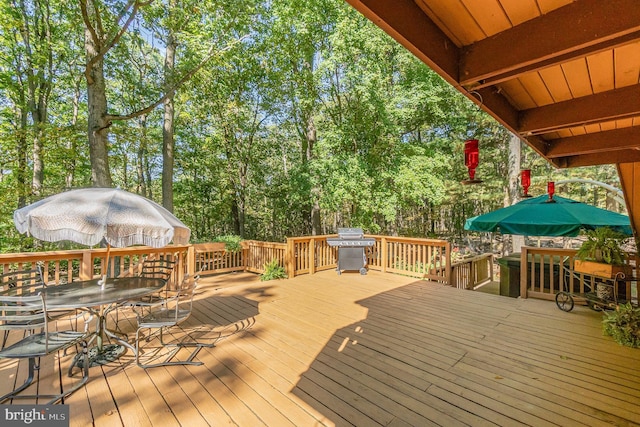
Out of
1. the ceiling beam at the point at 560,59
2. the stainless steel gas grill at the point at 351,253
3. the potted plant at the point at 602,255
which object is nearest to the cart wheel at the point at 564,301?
the potted plant at the point at 602,255

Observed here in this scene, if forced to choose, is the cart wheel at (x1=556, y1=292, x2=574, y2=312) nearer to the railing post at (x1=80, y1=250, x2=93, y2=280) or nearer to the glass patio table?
the glass patio table

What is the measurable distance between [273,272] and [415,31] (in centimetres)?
562

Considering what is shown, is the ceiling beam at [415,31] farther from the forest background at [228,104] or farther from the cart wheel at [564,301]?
the forest background at [228,104]

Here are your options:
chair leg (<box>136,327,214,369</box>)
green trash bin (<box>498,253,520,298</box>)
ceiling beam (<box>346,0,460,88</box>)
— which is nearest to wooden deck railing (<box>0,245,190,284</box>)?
chair leg (<box>136,327,214,369</box>)

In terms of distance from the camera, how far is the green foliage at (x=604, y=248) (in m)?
3.48

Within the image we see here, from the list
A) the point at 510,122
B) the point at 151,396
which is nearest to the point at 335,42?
the point at 510,122

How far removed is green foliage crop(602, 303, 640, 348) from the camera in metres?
3.05

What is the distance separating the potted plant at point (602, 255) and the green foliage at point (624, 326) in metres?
0.42

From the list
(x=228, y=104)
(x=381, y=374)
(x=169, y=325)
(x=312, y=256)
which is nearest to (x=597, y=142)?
(x=381, y=374)

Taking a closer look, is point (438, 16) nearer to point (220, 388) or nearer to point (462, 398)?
point (462, 398)

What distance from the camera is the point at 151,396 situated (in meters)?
2.26

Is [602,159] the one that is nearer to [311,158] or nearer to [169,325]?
[169,325]

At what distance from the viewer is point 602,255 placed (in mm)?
3543

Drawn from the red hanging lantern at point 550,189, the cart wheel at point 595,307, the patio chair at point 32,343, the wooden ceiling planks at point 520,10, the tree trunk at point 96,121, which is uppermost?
the tree trunk at point 96,121
